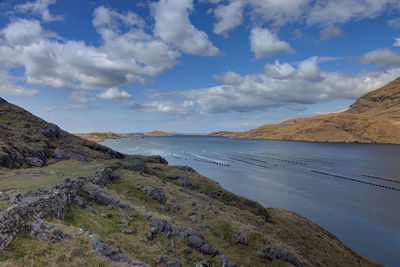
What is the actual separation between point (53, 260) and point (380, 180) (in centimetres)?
10708

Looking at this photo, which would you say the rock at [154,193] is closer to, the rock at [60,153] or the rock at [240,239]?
the rock at [240,239]

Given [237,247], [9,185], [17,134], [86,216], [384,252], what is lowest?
[384,252]

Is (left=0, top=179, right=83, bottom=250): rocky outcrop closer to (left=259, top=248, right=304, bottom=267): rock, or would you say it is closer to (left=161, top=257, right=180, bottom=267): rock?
(left=161, top=257, right=180, bottom=267): rock

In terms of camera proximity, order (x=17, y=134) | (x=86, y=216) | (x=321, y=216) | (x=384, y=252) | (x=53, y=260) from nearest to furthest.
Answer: (x=53, y=260) → (x=86, y=216) → (x=384, y=252) → (x=17, y=134) → (x=321, y=216)

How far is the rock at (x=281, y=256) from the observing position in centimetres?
2411

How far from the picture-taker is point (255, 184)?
75750 millimetres

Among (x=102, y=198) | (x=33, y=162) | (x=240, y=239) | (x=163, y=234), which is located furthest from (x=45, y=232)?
(x=33, y=162)

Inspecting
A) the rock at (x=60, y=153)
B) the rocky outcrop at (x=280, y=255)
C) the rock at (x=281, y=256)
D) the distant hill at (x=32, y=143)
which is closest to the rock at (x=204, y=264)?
the rocky outcrop at (x=280, y=255)

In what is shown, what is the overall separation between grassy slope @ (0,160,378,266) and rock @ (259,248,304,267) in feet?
2.16

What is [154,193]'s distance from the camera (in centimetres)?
2967

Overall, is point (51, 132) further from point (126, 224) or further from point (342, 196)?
point (342, 196)

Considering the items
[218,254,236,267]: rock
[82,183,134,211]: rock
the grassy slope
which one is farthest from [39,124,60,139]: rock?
[218,254,236,267]: rock

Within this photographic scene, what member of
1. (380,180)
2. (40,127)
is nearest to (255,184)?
(380,180)

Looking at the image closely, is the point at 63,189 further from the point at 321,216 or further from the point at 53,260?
the point at 321,216
